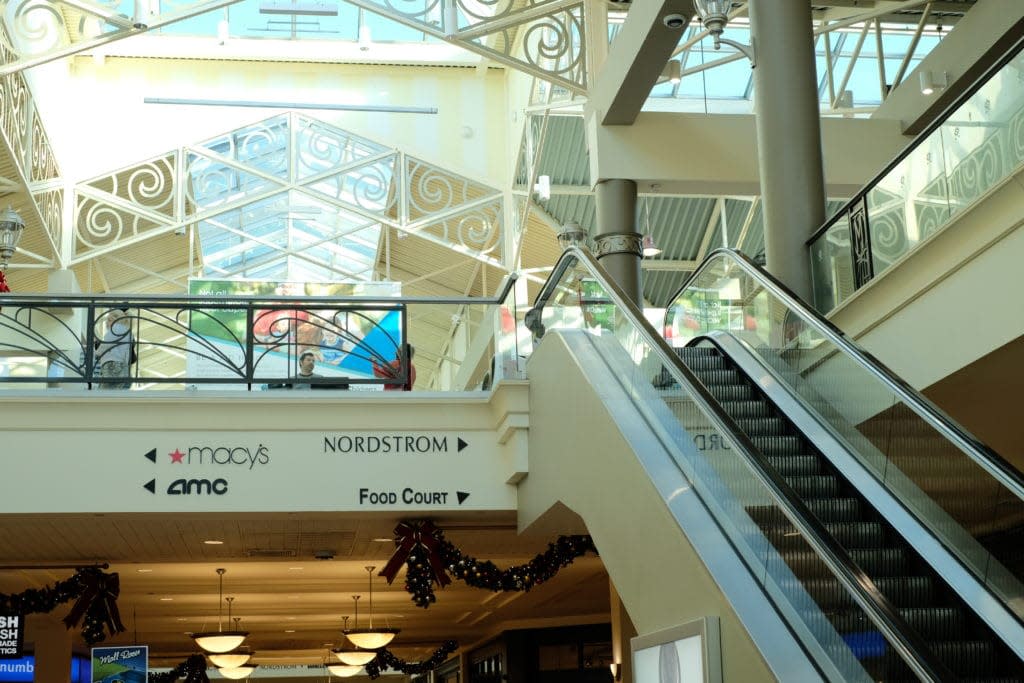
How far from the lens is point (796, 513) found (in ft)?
16.9

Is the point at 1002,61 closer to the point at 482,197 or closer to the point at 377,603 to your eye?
the point at 377,603

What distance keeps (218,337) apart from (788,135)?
4991 millimetres

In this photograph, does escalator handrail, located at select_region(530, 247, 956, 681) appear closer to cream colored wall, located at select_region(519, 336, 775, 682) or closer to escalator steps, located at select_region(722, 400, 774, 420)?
cream colored wall, located at select_region(519, 336, 775, 682)

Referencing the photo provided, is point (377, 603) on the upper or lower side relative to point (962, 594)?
upper

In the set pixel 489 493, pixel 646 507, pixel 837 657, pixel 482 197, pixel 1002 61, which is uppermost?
pixel 482 197

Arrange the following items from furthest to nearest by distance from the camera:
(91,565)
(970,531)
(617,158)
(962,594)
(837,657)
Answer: (617,158), (91,565), (970,531), (962,594), (837,657)

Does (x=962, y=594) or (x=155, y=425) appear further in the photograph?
(x=155, y=425)

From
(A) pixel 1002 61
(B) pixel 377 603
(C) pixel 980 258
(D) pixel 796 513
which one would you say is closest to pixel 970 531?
(D) pixel 796 513

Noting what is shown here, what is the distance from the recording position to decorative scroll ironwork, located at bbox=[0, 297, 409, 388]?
10.3 m

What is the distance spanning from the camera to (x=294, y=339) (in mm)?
11008

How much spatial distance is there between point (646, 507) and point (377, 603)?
13353mm

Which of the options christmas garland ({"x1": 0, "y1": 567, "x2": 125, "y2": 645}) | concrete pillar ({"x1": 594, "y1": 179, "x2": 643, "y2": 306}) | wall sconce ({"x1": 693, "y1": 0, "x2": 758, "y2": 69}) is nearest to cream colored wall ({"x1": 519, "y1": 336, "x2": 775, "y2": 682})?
wall sconce ({"x1": 693, "y1": 0, "x2": 758, "y2": 69})

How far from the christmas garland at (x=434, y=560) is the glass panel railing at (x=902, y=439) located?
2.86 m

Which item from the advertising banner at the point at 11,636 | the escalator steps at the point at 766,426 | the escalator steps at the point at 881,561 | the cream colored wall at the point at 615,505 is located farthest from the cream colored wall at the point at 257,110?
the escalator steps at the point at 881,561
